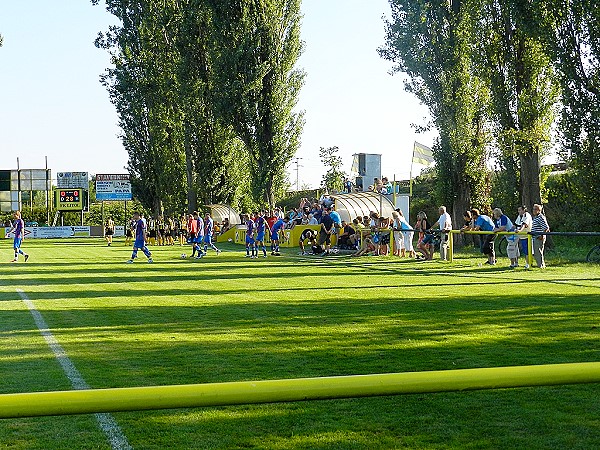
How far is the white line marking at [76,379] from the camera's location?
20.9 ft

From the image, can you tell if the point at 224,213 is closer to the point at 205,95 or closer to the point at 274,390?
the point at 205,95

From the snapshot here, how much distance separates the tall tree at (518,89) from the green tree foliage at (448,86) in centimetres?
282

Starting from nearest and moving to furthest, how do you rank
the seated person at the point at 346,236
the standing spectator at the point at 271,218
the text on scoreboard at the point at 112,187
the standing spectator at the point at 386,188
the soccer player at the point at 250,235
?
the soccer player at the point at 250,235 < the seated person at the point at 346,236 < the standing spectator at the point at 386,188 < the standing spectator at the point at 271,218 < the text on scoreboard at the point at 112,187

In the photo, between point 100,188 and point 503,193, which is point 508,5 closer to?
point 503,193

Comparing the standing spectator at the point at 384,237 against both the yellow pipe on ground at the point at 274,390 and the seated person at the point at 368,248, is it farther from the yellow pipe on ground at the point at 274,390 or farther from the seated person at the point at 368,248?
the yellow pipe on ground at the point at 274,390

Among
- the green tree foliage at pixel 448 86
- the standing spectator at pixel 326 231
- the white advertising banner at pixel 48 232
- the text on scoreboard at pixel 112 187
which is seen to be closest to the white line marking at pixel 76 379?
the standing spectator at pixel 326 231

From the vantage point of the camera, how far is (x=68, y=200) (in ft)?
249

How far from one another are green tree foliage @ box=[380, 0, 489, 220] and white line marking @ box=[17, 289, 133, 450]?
2353 centimetres

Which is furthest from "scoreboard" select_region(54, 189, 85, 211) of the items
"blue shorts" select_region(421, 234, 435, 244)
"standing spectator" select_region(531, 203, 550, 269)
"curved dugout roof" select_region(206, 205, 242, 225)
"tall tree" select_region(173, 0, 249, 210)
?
"standing spectator" select_region(531, 203, 550, 269)

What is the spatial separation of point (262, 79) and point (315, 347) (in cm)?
3827

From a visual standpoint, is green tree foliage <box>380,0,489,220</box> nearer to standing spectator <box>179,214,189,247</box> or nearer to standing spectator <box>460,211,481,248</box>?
standing spectator <box>460,211,481,248</box>

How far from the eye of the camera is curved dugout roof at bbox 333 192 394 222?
37656 mm

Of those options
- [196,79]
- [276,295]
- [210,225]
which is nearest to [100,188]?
[196,79]

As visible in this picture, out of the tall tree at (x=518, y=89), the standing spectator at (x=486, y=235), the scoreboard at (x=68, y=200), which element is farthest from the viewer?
the scoreboard at (x=68, y=200)
